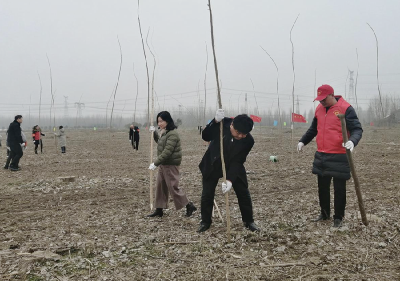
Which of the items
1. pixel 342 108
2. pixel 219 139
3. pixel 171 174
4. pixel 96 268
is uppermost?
pixel 342 108

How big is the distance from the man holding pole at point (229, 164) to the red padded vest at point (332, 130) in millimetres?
959

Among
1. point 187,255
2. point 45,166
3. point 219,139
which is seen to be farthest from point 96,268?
point 45,166

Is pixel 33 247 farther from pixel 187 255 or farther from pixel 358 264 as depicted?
pixel 358 264

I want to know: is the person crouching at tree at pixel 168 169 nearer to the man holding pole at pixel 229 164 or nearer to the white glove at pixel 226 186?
the man holding pole at pixel 229 164

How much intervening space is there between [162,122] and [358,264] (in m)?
3.23

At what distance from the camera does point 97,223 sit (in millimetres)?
5125

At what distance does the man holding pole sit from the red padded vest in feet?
3.15

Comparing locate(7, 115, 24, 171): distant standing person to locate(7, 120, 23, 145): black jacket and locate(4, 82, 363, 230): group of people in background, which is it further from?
locate(4, 82, 363, 230): group of people in background

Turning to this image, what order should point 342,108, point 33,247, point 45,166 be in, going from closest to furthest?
Result: point 33,247
point 342,108
point 45,166

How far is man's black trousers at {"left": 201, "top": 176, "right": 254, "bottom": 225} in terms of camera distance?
4438mm

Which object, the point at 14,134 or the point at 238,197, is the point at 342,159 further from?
the point at 14,134

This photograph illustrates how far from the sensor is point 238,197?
14.6 ft

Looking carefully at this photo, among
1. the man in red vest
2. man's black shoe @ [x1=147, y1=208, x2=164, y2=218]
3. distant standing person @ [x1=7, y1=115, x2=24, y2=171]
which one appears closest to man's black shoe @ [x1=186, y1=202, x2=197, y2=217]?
man's black shoe @ [x1=147, y1=208, x2=164, y2=218]

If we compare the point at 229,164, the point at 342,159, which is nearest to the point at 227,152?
the point at 229,164
